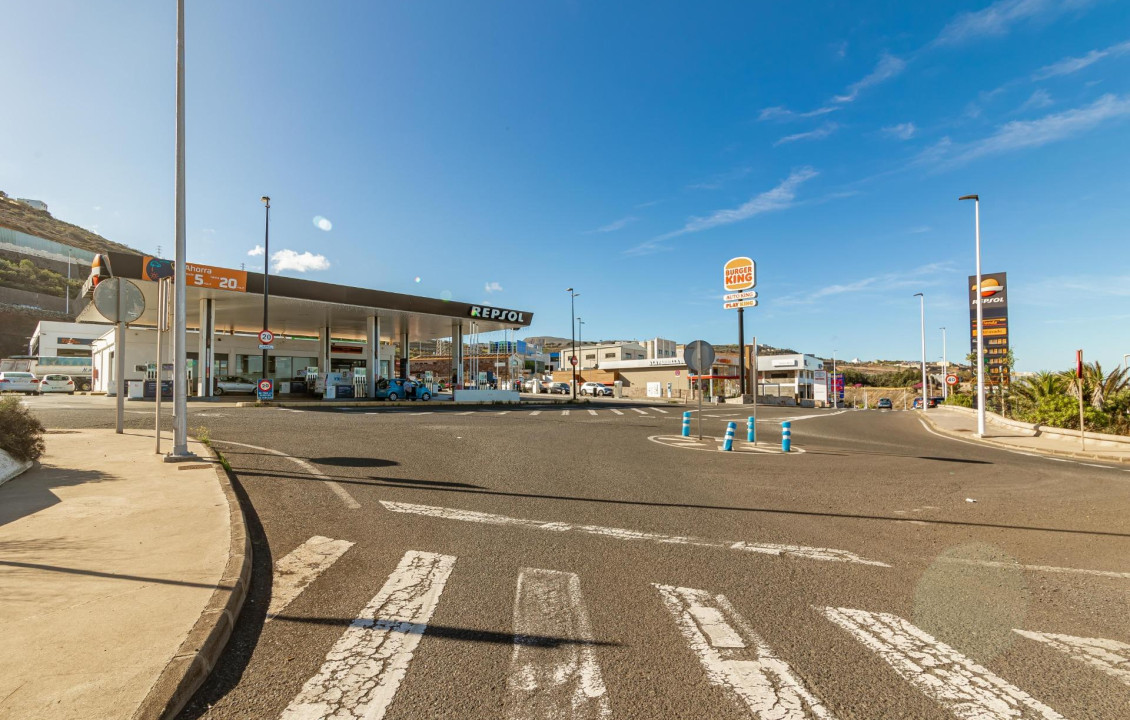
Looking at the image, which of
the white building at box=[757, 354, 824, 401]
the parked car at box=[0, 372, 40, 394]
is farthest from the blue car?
the white building at box=[757, 354, 824, 401]

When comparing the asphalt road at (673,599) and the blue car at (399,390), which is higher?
the blue car at (399,390)

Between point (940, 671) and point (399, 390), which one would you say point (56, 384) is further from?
point (940, 671)

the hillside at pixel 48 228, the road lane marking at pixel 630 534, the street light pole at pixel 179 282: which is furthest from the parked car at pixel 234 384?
the hillside at pixel 48 228

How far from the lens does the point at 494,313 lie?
1496 inches

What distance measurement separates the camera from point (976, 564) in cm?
496

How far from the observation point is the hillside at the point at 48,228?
112500 mm

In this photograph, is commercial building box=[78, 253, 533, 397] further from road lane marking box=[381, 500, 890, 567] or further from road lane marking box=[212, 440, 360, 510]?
road lane marking box=[381, 500, 890, 567]

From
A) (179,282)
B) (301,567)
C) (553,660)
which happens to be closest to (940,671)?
(553,660)

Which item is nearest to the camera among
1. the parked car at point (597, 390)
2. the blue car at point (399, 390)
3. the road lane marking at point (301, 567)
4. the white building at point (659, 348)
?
the road lane marking at point (301, 567)

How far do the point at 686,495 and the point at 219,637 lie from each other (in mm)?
5910

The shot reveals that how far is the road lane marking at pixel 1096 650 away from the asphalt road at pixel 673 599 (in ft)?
0.06

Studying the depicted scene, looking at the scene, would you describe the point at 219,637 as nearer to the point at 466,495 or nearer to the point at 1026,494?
the point at 466,495

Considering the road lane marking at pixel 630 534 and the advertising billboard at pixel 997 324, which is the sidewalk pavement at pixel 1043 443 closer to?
the road lane marking at pixel 630 534

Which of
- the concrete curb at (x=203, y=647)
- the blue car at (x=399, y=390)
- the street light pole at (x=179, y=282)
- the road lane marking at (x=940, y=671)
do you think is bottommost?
the road lane marking at (x=940, y=671)
